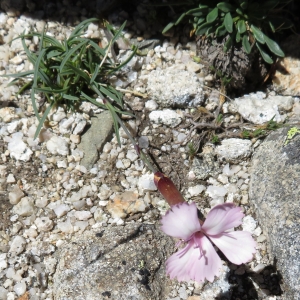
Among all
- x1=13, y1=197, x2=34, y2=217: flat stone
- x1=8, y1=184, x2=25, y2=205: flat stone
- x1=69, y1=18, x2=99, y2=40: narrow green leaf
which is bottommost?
x1=13, y1=197, x2=34, y2=217: flat stone

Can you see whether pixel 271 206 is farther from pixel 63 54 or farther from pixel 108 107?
pixel 63 54

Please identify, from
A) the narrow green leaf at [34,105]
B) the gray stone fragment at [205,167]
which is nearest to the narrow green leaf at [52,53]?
the narrow green leaf at [34,105]

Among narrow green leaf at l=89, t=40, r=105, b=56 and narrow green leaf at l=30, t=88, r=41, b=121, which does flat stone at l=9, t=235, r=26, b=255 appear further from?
narrow green leaf at l=89, t=40, r=105, b=56

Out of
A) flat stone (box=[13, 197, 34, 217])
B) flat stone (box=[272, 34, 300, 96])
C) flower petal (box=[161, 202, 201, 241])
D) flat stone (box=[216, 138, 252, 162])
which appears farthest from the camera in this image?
flat stone (box=[272, 34, 300, 96])

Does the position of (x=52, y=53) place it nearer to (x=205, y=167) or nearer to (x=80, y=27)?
(x=80, y=27)

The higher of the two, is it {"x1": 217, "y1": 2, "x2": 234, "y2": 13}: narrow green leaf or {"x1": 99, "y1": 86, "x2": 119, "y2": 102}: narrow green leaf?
{"x1": 217, "y1": 2, "x2": 234, "y2": 13}: narrow green leaf

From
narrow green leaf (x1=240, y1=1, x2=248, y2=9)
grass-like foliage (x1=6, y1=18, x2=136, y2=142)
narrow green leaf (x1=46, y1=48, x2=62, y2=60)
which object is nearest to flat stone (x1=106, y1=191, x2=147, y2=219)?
grass-like foliage (x1=6, y1=18, x2=136, y2=142)
